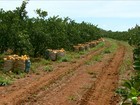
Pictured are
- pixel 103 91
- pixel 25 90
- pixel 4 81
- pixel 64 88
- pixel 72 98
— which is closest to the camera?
pixel 72 98

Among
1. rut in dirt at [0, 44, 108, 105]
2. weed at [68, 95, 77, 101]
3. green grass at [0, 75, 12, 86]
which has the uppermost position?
green grass at [0, 75, 12, 86]

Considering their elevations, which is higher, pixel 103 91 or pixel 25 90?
pixel 25 90

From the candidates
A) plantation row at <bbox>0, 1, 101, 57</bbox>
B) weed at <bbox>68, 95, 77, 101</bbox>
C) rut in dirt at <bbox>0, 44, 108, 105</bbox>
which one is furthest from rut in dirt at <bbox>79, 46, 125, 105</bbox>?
plantation row at <bbox>0, 1, 101, 57</bbox>

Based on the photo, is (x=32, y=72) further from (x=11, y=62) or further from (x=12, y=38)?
(x=12, y=38)

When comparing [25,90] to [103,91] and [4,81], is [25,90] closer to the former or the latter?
[4,81]

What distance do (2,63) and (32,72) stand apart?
1553 millimetres

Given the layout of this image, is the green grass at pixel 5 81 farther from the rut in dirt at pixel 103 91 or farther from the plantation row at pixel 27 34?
the plantation row at pixel 27 34

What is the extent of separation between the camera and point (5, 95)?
12695 millimetres

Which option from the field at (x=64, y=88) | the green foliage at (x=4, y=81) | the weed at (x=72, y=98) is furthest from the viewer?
the green foliage at (x=4, y=81)

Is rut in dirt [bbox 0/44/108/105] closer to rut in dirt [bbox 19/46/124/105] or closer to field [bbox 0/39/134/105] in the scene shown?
field [bbox 0/39/134/105]

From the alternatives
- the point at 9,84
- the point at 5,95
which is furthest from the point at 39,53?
the point at 5,95

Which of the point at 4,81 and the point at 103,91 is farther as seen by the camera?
the point at 4,81

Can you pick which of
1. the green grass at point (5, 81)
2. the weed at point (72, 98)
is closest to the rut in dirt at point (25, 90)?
the green grass at point (5, 81)

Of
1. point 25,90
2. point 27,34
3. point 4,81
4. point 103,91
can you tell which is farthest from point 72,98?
point 27,34
